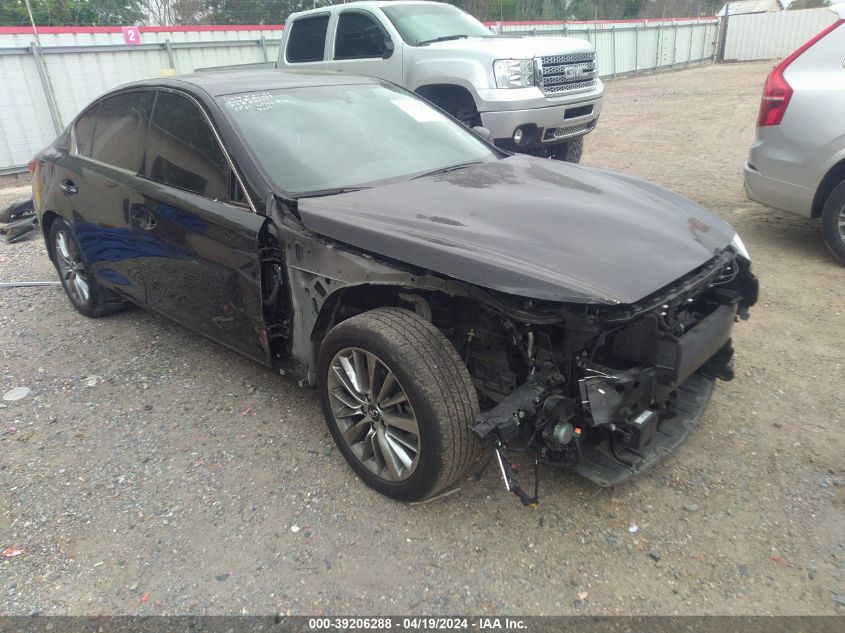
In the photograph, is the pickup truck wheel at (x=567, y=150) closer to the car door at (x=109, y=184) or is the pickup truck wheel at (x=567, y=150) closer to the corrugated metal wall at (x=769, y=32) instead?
the car door at (x=109, y=184)

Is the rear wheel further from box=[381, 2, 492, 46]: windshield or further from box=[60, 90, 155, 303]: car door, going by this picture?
box=[381, 2, 492, 46]: windshield

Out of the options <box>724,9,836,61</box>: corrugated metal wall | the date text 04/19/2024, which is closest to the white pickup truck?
the date text 04/19/2024

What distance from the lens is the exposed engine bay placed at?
2.41m

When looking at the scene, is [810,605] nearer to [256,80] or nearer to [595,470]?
[595,470]

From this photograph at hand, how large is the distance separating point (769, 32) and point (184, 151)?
32278 mm

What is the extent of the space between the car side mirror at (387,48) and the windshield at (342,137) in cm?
435

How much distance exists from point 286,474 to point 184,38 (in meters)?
13.7

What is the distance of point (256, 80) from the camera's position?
381cm

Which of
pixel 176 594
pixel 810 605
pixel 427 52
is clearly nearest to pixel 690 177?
pixel 427 52

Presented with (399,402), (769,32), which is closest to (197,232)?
(399,402)

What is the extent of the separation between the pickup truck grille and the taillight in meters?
2.59

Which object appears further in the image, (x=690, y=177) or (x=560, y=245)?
(x=690, y=177)

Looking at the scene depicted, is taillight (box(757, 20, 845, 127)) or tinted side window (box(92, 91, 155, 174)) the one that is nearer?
tinted side window (box(92, 91, 155, 174))

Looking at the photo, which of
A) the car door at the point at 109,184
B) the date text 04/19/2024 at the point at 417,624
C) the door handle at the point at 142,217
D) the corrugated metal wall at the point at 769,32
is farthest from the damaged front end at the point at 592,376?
Result: the corrugated metal wall at the point at 769,32
